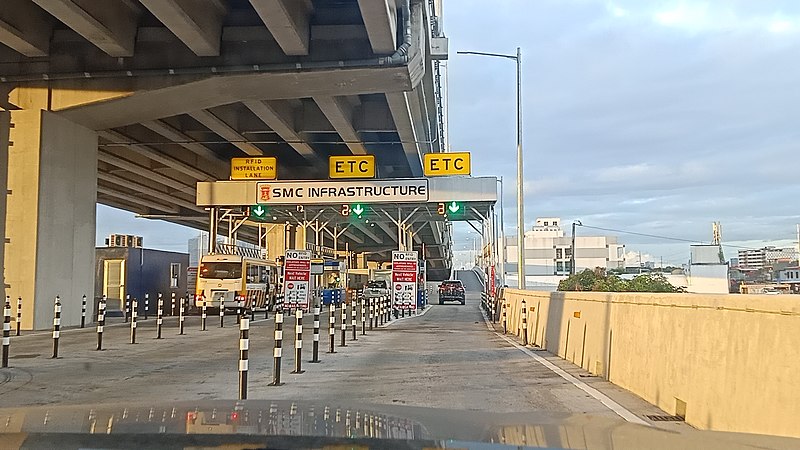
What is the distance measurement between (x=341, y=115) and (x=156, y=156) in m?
10.2

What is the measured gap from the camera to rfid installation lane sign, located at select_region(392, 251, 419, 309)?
103 feet

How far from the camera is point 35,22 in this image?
20344 mm

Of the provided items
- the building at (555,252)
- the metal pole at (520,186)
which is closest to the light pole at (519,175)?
the metal pole at (520,186)

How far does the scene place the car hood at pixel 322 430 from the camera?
3.55 metres

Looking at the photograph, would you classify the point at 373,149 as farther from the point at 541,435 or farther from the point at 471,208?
the point at 541,435

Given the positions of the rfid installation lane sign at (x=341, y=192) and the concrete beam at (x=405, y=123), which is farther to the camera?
the rfid installation lane sign at (x=341, y=192)

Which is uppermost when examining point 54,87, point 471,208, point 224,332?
point 54,87

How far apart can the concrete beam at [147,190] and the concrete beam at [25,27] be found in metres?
18.8

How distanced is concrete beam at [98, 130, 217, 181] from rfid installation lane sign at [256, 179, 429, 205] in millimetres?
4067

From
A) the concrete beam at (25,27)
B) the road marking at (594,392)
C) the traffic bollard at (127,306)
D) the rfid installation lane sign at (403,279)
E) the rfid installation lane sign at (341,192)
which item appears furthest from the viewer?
the rfid installation lane sign at (341,192)

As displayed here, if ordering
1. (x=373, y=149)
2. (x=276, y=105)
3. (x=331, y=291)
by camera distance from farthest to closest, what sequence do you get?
(x=331, y=291) → (x=373, y=149) → (x=276, y=105)

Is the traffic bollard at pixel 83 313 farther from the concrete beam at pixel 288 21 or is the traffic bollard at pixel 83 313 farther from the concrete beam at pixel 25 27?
the concrete beam at pixel 288 21

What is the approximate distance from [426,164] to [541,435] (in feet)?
86.1

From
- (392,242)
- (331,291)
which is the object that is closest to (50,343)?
(331,291)
